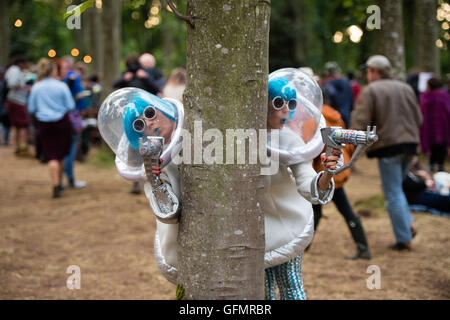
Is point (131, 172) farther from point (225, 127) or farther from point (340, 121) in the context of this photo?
point (340, 121)

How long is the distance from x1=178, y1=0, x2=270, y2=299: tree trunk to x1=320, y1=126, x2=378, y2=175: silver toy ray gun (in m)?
0.31

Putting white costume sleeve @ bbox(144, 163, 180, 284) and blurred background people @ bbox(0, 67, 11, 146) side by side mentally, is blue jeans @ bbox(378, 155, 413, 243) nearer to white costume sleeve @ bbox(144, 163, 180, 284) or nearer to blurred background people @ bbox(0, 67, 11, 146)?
white costume sleeve @ bbox(144, 163, 180, 284)

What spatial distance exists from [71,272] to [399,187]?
12.3ft

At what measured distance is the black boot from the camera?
579cm

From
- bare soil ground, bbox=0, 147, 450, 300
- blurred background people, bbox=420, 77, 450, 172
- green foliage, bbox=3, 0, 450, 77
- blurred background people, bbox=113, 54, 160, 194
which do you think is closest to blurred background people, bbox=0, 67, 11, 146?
bare soil ground, bbox=0, 147, 450, 300

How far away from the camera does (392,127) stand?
5.77m

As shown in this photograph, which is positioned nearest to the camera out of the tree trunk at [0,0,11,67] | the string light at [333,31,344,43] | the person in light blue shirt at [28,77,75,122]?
the person in light blue shirt at [28,77,75,122]


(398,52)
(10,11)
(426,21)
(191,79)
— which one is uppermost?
(10,11)

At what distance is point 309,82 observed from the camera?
2729mm

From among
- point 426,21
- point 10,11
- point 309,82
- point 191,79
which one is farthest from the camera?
point 10,11

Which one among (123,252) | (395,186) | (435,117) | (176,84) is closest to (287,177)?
(395,186)

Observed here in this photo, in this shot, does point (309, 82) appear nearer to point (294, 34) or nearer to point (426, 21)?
point (426, 21)

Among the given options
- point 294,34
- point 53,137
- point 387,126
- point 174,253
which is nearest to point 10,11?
point 294,34
